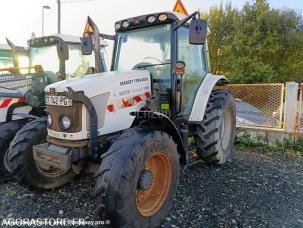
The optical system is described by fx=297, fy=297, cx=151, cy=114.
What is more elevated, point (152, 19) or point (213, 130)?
point (152, 19)

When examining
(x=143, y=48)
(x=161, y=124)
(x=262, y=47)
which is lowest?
(x=161, y=124)

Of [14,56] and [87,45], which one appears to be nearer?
[87,45]

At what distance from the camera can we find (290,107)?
672 centimetres

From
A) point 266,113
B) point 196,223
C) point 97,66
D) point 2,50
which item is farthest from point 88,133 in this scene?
point 2,50

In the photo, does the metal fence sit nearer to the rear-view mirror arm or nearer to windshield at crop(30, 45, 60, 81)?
the rear-view mirror arm

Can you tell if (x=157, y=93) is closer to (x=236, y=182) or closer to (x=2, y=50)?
(x=236, y=182)

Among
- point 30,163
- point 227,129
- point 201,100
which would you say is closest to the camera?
point 30,163

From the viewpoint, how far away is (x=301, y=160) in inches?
232

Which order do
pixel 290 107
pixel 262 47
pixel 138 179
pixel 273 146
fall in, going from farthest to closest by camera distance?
pixel 262 47 < pixel 290 107 < pixel 273 146 < pixel 138 179

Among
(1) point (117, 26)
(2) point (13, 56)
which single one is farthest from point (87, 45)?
(2) point (13, 56)

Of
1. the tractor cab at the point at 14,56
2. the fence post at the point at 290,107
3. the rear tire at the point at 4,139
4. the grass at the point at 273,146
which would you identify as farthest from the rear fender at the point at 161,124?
the fence post at the point at 290,107

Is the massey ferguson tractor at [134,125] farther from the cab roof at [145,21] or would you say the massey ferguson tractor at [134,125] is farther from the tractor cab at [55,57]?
the tractor cab at [55,57]

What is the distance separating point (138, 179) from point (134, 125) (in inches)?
36.7

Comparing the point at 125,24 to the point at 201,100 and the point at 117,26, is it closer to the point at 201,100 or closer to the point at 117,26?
the point at 117,26
